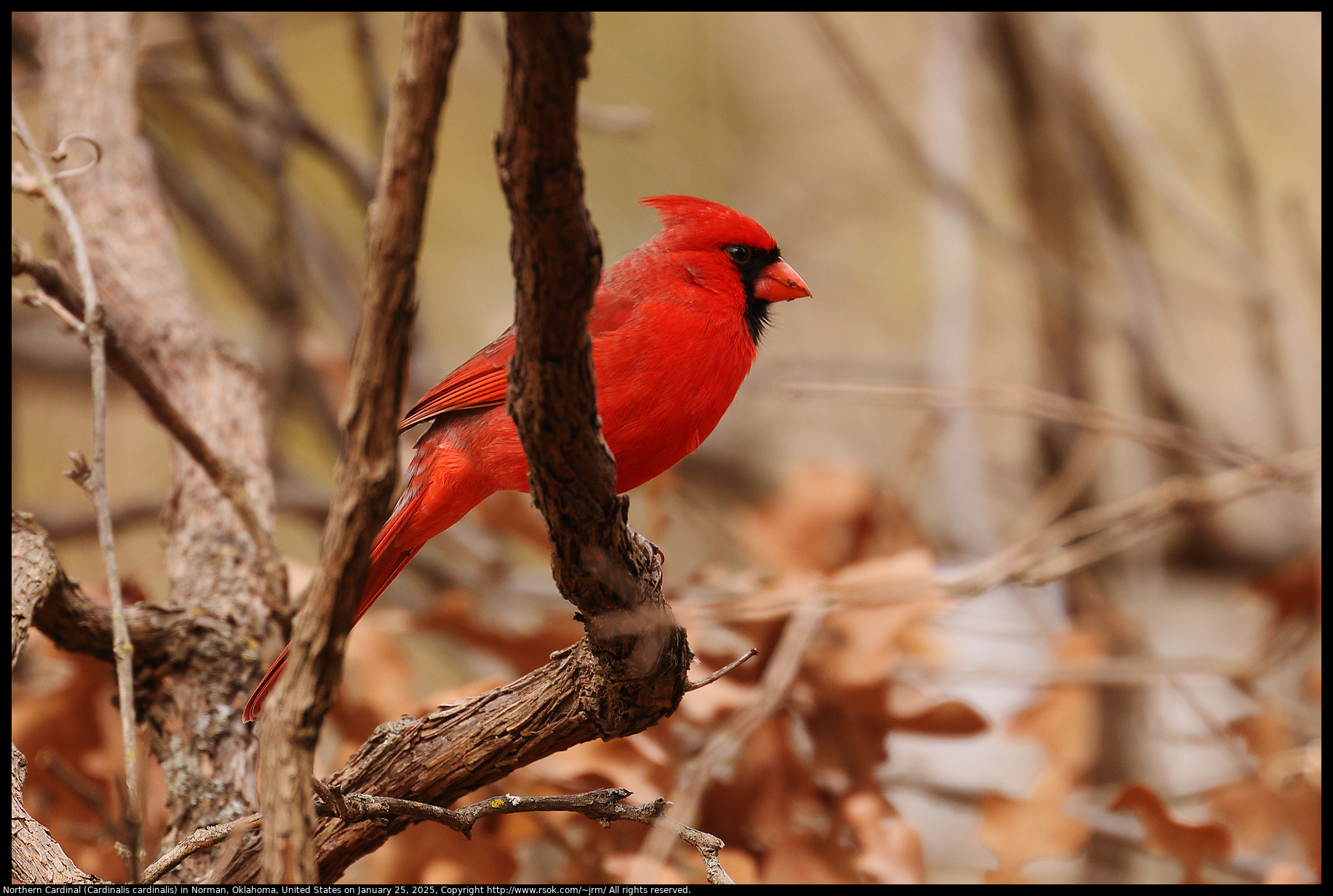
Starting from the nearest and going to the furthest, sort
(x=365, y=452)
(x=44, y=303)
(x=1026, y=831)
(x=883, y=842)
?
(x=365, y=452) < (x=44, y=303) < (x=883, y=842) < (x=1026, y=831)

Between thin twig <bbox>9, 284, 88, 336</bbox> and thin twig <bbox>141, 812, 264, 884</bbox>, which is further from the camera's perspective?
thin twig <bbox>9, 284, 88, 336</bbox>

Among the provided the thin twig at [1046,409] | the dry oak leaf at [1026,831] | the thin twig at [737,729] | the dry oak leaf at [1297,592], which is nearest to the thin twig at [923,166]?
the thin twig at [1046,409]

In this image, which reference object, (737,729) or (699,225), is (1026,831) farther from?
(699,225)

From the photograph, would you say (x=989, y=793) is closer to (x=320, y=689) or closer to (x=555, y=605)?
(x=555, y=605)

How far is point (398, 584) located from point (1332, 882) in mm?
3164

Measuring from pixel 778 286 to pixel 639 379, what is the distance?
486 mm

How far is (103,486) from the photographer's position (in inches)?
65.9

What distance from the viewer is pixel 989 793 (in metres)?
2.66

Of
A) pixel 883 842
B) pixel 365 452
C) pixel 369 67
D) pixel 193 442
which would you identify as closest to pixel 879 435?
pixel 369 67

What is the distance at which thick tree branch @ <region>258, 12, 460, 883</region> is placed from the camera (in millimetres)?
803

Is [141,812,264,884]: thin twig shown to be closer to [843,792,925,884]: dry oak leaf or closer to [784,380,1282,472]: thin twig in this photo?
[843,792,925,884]: dry oak leaf

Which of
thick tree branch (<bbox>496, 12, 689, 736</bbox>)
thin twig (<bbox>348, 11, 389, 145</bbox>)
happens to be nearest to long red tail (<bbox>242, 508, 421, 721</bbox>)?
thick tree branch (<bbox>496, 12, 689, 736</bbox>)

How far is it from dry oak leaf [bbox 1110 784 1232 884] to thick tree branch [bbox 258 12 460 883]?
221 centimetres

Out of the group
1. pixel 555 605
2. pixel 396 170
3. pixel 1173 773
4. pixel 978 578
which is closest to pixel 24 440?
pixel 555 605
